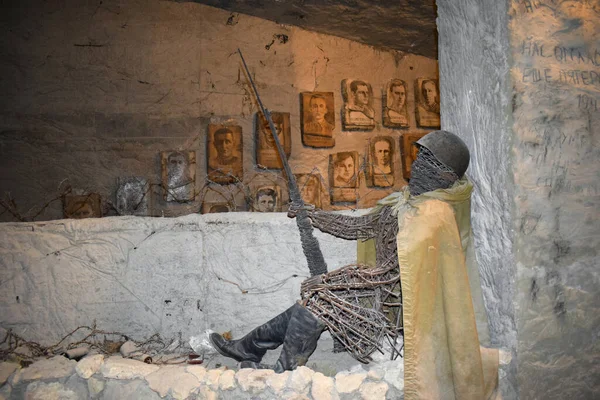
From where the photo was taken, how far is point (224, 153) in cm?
524

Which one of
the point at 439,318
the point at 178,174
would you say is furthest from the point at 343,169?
the point at 439,318

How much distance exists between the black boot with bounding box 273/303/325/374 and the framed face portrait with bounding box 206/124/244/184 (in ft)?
10.5

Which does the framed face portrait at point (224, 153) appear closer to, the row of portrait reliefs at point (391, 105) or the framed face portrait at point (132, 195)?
the framed face portrait at point (132, 195)

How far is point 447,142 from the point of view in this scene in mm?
2178

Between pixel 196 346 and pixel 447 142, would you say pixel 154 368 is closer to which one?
pixel 196 346

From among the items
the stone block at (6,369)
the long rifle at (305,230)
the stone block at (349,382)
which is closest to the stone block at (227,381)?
the stone block at (349,382)

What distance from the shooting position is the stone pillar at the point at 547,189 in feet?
6.77

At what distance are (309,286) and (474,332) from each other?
0.80 metres

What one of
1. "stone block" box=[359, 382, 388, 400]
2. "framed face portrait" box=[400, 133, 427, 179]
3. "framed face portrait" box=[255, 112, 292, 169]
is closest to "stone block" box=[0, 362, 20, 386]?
"stone block" box=[359, 382, 388, 400]

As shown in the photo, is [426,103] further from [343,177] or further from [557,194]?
[557,194]

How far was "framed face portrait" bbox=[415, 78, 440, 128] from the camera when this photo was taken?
19.7 feet

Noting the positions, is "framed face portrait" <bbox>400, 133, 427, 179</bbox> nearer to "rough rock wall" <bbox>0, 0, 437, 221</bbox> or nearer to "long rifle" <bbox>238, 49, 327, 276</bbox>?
"rough rock wall" <bbox>0, 0, 437, 221</bbox>

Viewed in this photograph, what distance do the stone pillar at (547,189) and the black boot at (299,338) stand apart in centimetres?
95

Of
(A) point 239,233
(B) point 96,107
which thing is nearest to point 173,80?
(B) point 96,107
